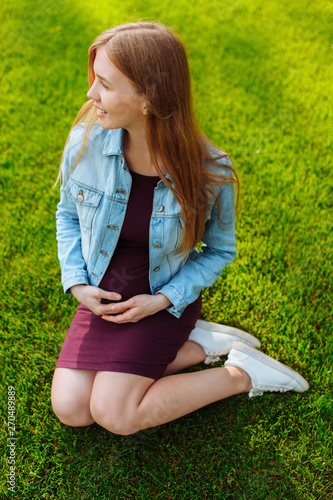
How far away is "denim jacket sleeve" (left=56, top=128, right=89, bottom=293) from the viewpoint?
6.36 ft

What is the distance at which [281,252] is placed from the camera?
2.80 m

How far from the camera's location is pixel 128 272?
2.04m

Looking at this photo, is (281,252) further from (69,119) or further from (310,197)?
(69,119)

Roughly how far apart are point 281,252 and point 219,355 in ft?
2.66

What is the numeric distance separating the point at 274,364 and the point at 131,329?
31.9 inches

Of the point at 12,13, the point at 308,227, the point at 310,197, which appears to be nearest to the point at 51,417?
the point at 308,227

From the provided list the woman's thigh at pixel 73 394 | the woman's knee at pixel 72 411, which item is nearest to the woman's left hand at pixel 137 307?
the woman's thigh at pixel 73 394

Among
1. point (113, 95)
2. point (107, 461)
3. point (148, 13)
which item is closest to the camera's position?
point (113, 95)

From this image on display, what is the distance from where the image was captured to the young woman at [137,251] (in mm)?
1738

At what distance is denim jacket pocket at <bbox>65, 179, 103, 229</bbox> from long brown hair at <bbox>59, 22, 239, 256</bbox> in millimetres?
96

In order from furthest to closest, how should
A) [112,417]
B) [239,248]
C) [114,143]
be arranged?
1. [239,248]
2. [112,417]
3. [114,143]

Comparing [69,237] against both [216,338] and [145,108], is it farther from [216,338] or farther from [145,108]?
[216,338]

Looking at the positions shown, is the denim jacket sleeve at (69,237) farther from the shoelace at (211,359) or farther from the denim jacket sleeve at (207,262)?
the shoelace at (211,359)

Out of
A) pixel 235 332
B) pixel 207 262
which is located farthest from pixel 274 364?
pixel 207 262
